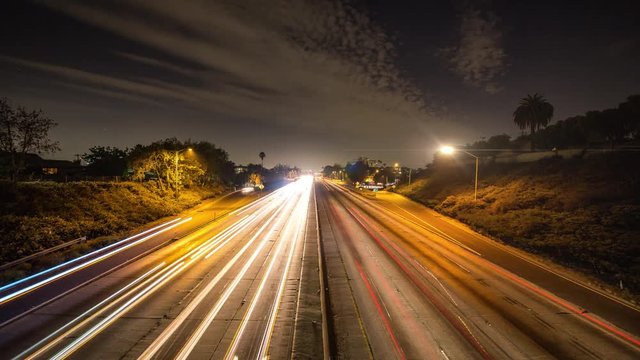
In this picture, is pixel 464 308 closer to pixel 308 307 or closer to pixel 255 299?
pixel 308 307

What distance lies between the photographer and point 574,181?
110ft

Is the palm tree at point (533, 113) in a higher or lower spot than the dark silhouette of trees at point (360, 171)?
higher

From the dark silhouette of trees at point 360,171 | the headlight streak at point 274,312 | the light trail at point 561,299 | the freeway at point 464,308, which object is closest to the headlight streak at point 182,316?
the headlight streak at point 274,312

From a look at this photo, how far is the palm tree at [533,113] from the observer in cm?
5897

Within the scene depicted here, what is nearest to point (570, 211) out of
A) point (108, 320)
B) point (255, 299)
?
point (255, 299)

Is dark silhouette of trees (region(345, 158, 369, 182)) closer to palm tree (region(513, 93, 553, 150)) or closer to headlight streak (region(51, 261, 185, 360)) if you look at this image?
palm tree (region(513, 93, 553, 150))

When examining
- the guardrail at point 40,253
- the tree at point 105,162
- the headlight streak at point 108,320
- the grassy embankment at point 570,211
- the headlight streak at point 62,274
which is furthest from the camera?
the tree at point 105,162

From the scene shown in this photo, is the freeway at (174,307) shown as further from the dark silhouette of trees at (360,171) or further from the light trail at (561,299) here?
the dark silhouette of trees at (360,171)

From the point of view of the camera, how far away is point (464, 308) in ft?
42.1

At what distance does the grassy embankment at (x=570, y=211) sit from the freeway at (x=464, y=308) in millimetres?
3335

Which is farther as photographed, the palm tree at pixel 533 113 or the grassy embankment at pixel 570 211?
the palm tree at pixel 533 113

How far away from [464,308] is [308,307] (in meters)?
6.74

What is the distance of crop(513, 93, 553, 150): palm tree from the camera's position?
5897 centimetres

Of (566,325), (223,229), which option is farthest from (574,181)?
(223,229)
